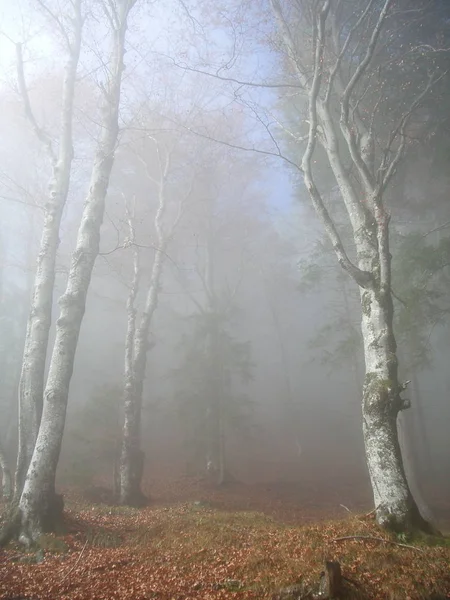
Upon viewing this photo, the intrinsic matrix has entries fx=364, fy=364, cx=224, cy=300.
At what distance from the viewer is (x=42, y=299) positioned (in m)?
8.19

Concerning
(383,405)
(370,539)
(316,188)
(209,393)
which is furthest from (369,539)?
(209,393)

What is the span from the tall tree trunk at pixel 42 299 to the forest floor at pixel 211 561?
1896mm

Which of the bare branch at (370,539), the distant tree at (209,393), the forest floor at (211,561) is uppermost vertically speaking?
the distant tree at (209,393)

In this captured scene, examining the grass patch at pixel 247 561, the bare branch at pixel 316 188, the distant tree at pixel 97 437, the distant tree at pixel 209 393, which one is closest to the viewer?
the grass patch at pixel 247 561

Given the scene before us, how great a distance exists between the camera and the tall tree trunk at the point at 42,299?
7.45 meters

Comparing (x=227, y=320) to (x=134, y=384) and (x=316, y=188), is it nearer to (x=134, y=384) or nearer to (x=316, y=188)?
(x=134, y=384)

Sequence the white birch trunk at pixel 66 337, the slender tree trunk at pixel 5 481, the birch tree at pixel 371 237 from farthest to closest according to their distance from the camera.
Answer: the slender tree trunk at pixel 5 481, the white birch trunk at pixel 66 337, the birch tree at pixel 371 237

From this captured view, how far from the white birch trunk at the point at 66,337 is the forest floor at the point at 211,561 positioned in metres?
0.50

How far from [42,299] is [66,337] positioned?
1.44 meters

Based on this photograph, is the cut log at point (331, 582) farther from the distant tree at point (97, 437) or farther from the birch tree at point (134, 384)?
the distant tree at point (97, 437)

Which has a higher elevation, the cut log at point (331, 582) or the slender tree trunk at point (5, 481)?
the slender tree trunk at point (5, 481)

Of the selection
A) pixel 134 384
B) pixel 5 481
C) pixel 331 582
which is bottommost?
pixel 331 582

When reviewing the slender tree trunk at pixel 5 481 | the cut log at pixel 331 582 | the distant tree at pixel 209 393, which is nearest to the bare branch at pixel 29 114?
the slender tree trunk at pixel 5 481

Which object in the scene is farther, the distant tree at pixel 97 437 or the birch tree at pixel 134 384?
the distant tree at pixel 97 437
